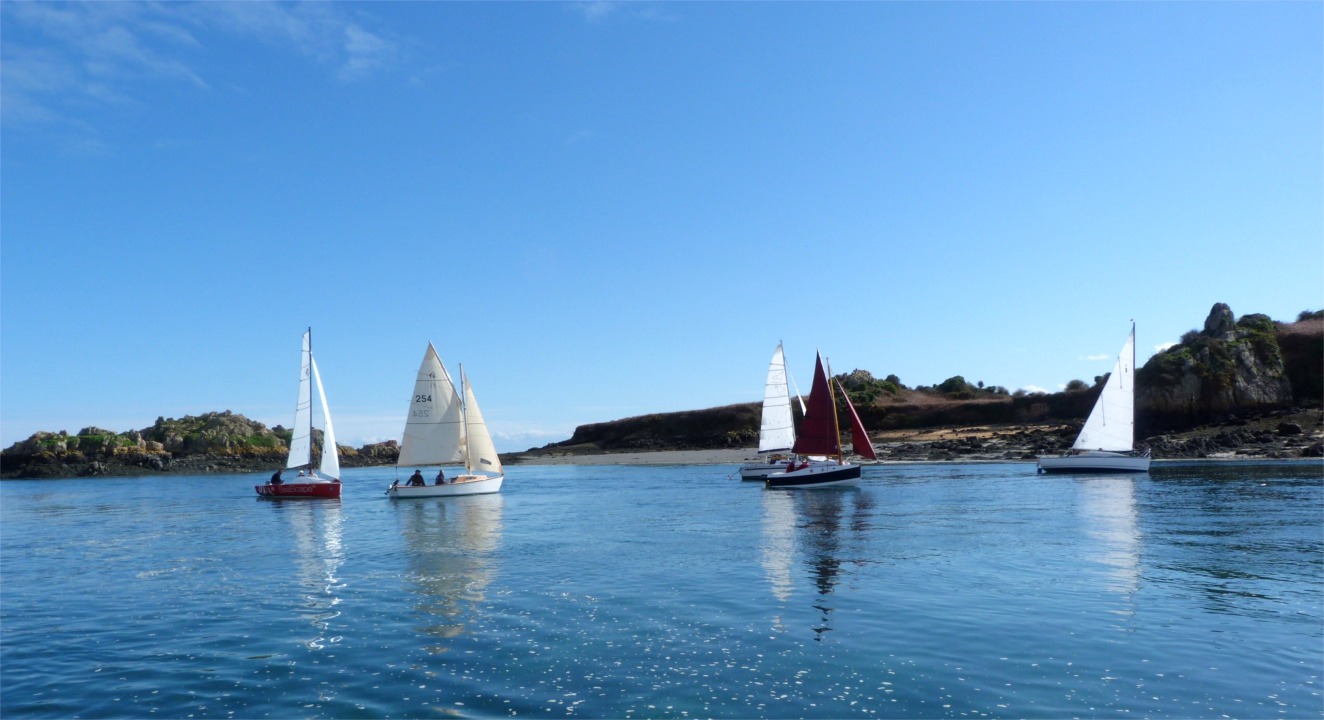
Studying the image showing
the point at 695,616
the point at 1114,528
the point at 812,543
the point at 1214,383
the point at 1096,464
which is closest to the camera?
the point at 695,616

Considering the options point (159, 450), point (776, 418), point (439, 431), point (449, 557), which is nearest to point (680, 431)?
point (776, 418)

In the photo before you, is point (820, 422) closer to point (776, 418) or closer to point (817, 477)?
point (817, 477)

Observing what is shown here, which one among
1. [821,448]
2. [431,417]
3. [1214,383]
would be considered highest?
[1214,383]

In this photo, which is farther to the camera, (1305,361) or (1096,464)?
(1305,361)

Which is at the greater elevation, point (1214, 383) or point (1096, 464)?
point (1214, 383)

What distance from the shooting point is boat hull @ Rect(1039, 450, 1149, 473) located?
58219 mm

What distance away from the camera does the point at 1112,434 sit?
60.4 meters

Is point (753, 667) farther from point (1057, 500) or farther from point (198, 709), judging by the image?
point (1057, 500)

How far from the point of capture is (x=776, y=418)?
2591 inches

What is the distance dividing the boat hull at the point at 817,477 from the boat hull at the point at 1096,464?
1472cm

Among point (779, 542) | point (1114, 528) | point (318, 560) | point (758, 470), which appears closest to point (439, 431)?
point (758, 470)

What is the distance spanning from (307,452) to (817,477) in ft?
111

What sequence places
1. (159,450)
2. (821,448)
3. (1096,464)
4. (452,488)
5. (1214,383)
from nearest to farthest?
(452,488) < (821,448) < (1096,464) < (1214,383) < (159,450)

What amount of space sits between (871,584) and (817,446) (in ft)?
116
